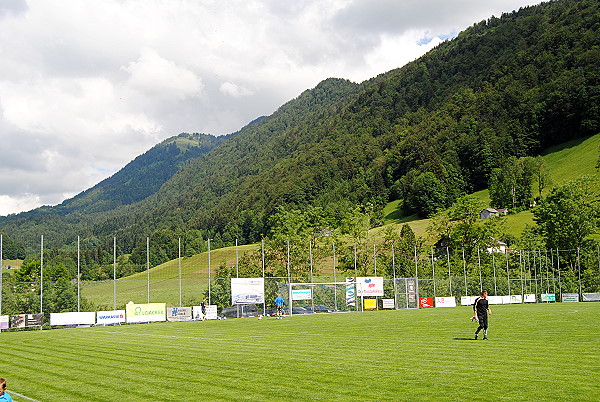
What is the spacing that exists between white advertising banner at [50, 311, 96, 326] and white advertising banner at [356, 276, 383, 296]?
2467 centimetres

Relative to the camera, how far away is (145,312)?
45.0 meters

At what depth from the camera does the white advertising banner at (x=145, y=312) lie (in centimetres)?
4403

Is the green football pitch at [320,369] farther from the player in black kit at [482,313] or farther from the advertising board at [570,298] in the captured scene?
the advertising board at [570,298]

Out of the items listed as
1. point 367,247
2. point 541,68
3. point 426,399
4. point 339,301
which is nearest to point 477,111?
point 541,68

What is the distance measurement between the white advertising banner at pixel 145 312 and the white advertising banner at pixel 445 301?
30.5 m

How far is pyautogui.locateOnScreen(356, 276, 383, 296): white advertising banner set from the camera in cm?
5519

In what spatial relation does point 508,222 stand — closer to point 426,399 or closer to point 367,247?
point 367,247

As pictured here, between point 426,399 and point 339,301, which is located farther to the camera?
point 339,301

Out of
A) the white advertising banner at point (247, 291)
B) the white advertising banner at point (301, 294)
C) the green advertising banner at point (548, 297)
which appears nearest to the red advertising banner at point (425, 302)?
the white advertising banner at point (301, 294)

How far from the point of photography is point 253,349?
802 inches

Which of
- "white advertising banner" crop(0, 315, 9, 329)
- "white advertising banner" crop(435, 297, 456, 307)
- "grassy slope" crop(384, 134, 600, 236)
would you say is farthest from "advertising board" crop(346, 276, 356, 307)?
"grassy slope" crop(384, 134, 600, 236)

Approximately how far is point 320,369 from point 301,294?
1417 inches

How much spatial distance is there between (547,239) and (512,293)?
32885 mm

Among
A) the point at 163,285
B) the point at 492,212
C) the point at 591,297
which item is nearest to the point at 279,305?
the point at 163,285
